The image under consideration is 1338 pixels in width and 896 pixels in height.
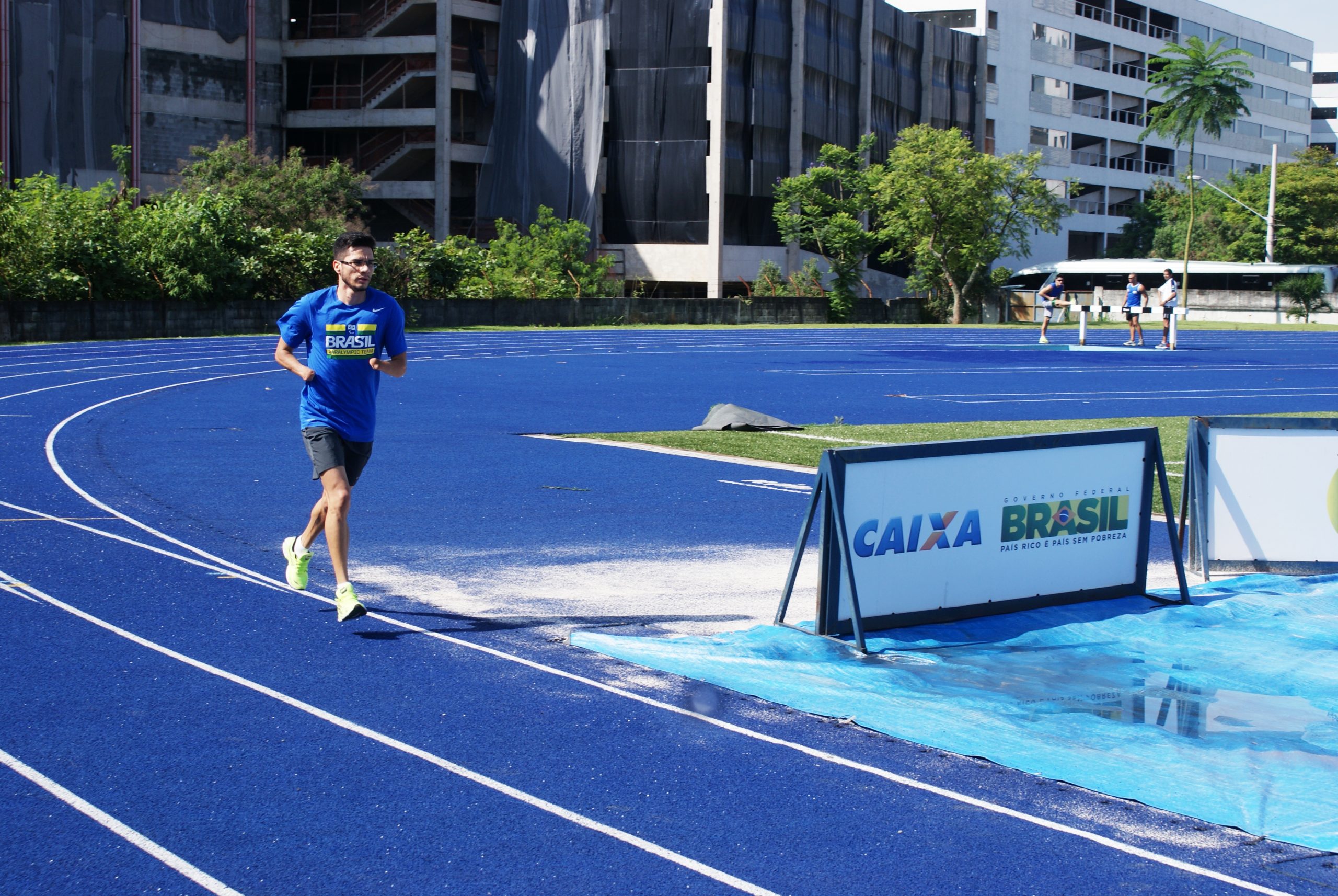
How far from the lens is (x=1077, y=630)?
311 inches

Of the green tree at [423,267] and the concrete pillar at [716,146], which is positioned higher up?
the concrete pillar at [716,146]

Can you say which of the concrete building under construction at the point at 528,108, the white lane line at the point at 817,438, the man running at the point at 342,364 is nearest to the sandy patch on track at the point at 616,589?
the man running at the point at 342,364

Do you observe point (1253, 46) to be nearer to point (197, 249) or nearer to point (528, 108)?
point (528, 108)

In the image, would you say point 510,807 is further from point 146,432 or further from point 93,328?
point 93,328

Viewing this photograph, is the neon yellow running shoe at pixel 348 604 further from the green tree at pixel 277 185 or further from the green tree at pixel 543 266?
the green tree at pixel 277 185

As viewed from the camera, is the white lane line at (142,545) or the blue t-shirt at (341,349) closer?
the blue t-shirt at (341,349)

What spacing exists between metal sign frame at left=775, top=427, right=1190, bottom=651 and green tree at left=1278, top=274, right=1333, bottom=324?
65.5m

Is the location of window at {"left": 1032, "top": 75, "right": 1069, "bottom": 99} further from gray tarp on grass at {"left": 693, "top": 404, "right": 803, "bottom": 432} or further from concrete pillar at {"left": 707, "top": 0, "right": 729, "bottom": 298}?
gray tarp on grass at {"left": 693, "top": 404, "right": 803, "bottom": 432}

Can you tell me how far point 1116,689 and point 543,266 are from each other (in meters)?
49.5

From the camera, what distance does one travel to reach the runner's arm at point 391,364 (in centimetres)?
759

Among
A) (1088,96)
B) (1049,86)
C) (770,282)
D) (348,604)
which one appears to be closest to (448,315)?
(770,282)

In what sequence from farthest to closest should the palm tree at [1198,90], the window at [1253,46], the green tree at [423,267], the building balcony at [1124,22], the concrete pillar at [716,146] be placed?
the window at [1253,46]
the building balcony at [1124,22]
the palm tree at [1198,90]
the concrete pillar at [716,146]
the green tree at [423,267]

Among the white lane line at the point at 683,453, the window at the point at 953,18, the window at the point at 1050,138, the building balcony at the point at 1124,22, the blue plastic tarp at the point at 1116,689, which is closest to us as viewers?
the blue plastic tarp at the point at 1116,689

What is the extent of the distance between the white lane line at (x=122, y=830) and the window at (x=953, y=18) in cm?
9061
